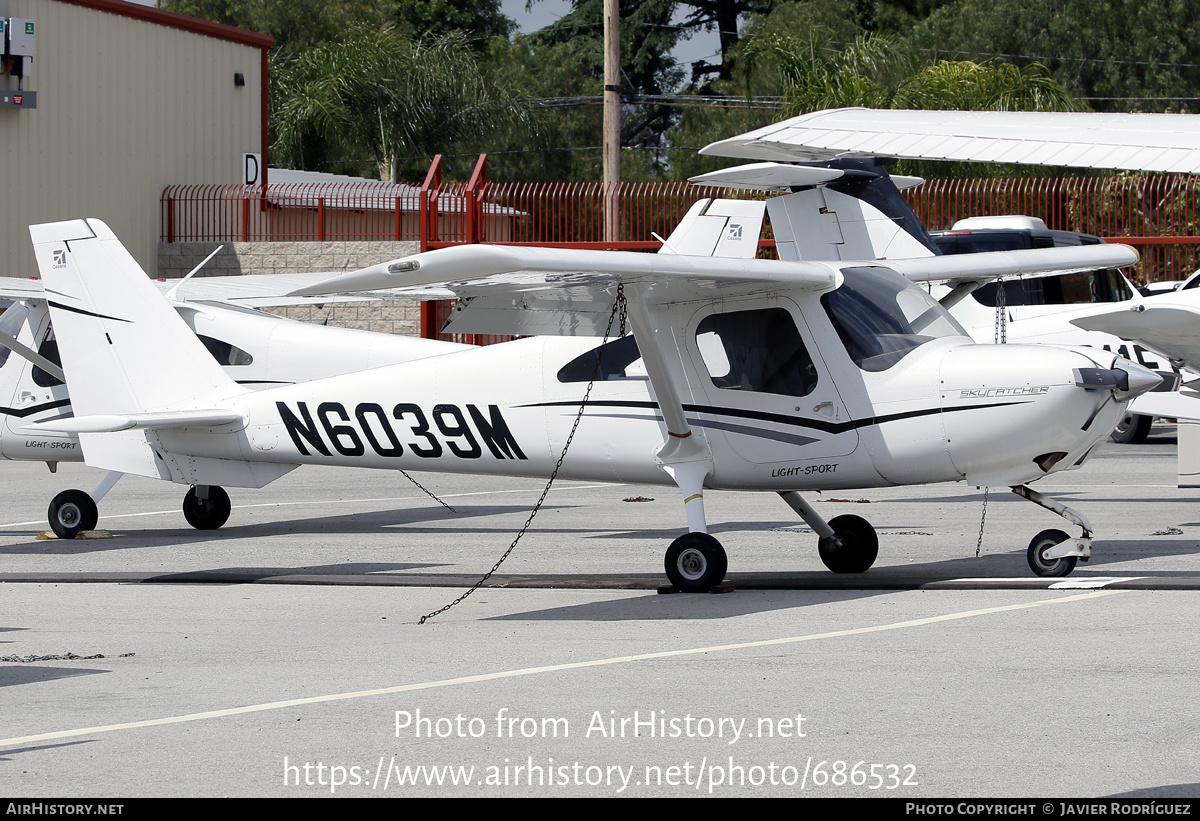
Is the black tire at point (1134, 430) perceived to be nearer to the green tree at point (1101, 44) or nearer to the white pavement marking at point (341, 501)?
the white pavement marking at point (341, 501)

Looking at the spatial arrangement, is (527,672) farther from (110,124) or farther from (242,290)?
(110,124)

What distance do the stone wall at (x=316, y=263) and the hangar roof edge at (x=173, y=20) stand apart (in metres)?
4.90

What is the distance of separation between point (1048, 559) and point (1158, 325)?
282cm

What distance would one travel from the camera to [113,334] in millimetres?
12047

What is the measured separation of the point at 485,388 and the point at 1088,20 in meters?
40.2

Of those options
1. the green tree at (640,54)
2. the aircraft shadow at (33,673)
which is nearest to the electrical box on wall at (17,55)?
the aircraft shadow at (33,673)

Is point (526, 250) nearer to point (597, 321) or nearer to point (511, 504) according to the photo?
point (597, 321)

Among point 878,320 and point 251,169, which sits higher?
point 251,169

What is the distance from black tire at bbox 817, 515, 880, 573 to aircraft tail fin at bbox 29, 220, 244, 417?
4911mm

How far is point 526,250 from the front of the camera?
7652 mm

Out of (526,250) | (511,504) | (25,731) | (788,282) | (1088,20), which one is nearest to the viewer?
(25,731)

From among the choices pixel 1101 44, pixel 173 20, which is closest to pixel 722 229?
pixel 173 20

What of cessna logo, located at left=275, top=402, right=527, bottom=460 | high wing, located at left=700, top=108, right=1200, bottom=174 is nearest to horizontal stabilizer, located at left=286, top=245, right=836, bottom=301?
high wing, located at left=700, top=108, right=1200, bottom=174

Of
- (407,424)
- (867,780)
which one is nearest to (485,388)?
(407,424)
